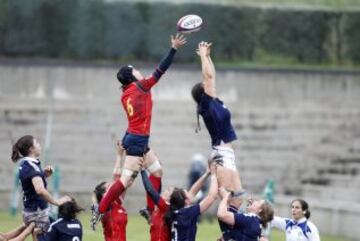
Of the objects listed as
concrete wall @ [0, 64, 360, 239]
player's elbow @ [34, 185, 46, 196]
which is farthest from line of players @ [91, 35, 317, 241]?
concrete wall @ [0, 64, 360, 239]

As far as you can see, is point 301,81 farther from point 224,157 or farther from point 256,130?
point 224,157

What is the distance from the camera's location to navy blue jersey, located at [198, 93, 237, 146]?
20359 mm

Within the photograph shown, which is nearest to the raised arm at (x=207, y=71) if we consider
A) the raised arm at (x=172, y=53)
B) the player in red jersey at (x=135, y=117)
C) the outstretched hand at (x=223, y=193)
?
the raised arm at (x=172, y=53)

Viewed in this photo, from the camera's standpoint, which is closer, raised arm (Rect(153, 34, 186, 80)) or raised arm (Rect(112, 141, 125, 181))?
raised arm (Rect(153, 34, 186, 80))

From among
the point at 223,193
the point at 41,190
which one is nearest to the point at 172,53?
the point at 223,193

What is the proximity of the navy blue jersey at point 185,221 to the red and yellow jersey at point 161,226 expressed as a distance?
0.23 meters

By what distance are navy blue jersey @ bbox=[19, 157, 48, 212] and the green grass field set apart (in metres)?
6.16

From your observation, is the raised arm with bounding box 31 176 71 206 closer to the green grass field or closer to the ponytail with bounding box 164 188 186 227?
the ponytail with bounding box 164 188 186 227

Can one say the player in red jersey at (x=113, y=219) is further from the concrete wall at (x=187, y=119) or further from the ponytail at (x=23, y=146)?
the concrete wall at (x=187, y=119)

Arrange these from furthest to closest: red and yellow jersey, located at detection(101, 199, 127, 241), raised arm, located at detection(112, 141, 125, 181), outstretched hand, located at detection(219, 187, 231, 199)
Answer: raised arm, located at detection(112, 141, 125, 181)
red and yellow jersey, located at detection(101, 199, 127, 241)
outstretched hand, located at detection(219, 187, 231, 199)

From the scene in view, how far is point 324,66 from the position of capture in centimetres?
3991

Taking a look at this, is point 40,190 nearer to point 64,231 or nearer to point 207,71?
point 64,231

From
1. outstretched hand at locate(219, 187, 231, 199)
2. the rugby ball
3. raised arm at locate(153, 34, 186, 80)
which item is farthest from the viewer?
the rugby ball

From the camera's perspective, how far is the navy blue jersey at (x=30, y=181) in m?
19.8
